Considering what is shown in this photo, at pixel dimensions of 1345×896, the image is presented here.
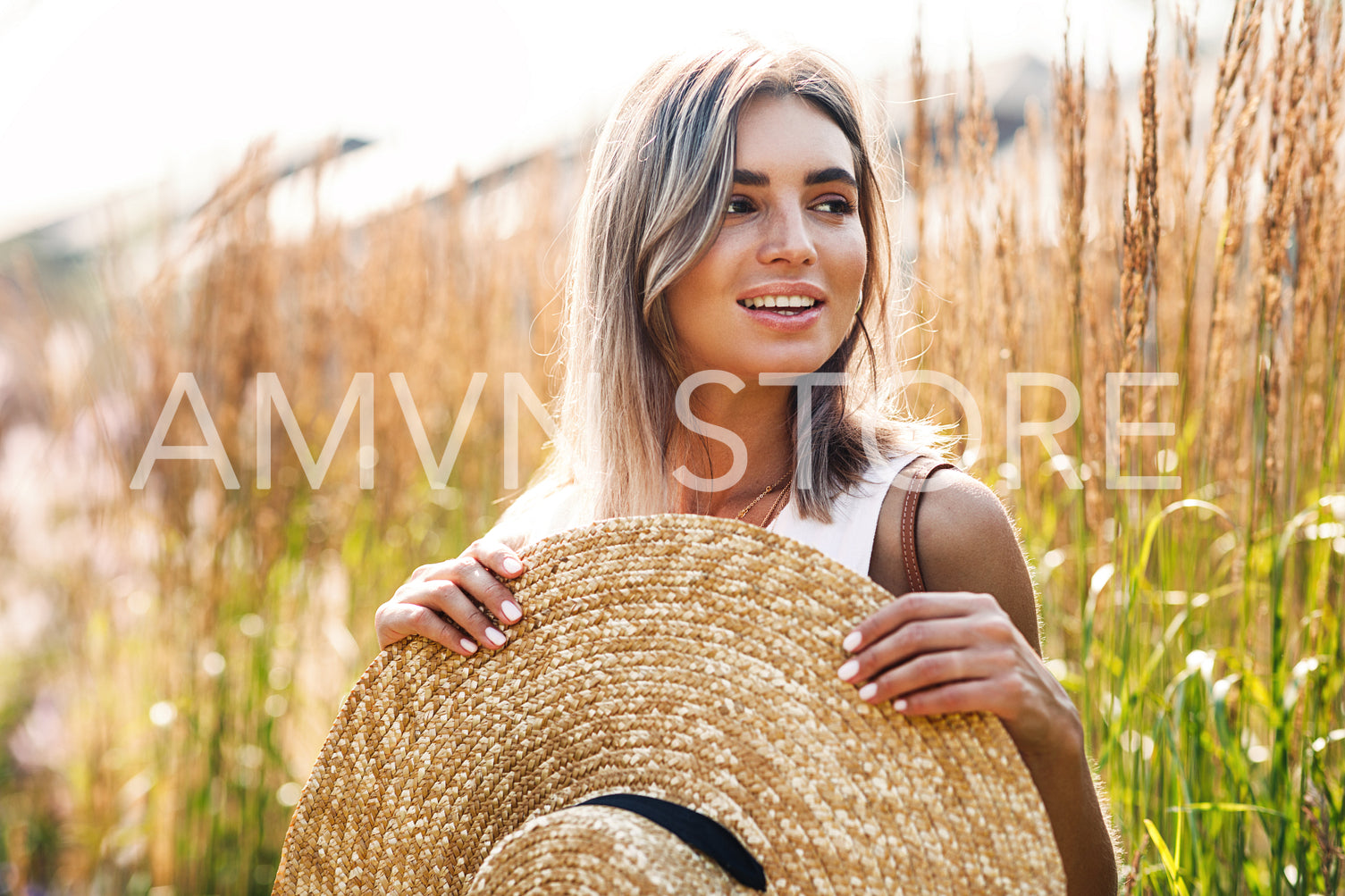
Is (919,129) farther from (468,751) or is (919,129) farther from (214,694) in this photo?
(214,694)

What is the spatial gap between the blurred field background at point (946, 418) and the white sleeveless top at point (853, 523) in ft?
1.90

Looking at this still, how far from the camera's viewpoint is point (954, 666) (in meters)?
0.87

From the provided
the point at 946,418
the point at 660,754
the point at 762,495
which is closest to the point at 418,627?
the point at 660,754

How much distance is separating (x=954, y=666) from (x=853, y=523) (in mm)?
348

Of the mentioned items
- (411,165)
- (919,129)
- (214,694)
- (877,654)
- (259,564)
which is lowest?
(214,694)

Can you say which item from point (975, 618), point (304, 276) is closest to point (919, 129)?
point (975, 618)

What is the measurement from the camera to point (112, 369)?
2.50 meters

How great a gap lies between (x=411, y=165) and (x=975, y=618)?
3.16m

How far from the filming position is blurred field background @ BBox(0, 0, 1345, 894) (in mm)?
1596

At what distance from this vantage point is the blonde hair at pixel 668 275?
129 centimetres

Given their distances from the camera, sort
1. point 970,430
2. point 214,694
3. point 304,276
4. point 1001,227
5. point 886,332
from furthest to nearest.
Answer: point 304,276 → point 214,694 → point 970,430 → point 1001,227 → point 886,332

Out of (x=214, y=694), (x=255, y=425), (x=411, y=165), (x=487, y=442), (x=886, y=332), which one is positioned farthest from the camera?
(x=411, y=165)

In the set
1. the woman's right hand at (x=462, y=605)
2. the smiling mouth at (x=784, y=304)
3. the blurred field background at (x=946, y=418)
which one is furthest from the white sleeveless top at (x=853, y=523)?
the blurred field background at (x=946, y=418)

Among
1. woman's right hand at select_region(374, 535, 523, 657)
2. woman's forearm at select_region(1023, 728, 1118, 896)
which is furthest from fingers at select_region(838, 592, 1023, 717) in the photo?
woman's right hand at select_region(374, 535, 523, 657)
